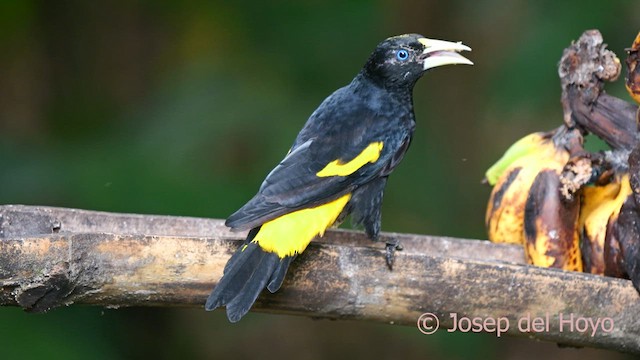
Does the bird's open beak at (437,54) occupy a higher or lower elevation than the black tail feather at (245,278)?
higher

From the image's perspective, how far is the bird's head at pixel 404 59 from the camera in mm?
3387

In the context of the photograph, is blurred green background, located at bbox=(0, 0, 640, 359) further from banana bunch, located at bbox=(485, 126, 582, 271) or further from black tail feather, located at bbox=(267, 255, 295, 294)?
black tail feather, located at bbox=(267, 255, 295, 294)

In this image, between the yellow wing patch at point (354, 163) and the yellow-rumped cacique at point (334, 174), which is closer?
the yellow-rumped cacique at point (334, 174)

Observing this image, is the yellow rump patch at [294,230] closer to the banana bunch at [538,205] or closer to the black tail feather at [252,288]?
the black tail feather at [252,288]

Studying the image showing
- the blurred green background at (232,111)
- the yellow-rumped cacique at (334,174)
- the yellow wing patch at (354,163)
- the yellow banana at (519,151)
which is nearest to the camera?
the yellow-rumped cacique at (334,174)

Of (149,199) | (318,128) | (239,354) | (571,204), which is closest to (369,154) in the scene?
(318,128)

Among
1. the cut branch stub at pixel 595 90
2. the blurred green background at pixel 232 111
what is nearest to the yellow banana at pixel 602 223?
the cut branch stub at pixel 595 90

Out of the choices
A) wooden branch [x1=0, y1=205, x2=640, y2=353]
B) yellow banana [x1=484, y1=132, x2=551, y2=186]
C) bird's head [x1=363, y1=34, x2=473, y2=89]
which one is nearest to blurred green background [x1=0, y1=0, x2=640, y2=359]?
yellow banana [x1=484, y1=132, x2=551, y2=186]

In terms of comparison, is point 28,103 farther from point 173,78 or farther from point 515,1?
point 515,1

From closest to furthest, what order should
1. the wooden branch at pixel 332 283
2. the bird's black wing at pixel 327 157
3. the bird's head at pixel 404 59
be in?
the wooden branch at pixel 332 283, the bird's black wing at pixel 327 157, the bird's head at pixel 404 59

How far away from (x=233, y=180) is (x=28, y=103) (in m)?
1.13

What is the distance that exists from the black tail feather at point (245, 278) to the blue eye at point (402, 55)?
108 centimetres

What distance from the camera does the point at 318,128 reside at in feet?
10.5

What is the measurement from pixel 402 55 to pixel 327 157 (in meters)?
0.60
